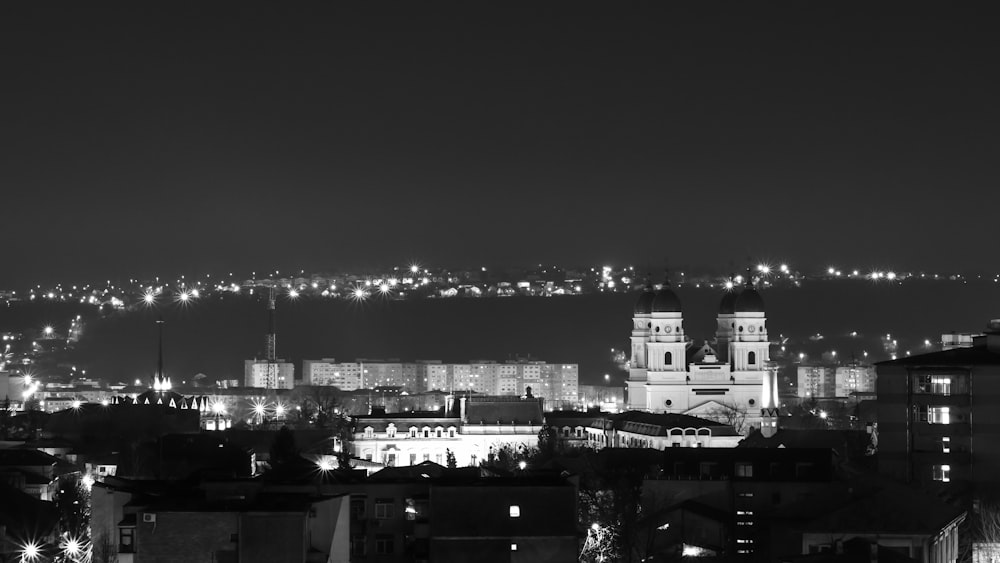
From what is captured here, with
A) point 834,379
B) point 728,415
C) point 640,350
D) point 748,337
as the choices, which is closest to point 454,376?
point 834,379

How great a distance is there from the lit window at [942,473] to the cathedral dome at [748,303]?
5071cm

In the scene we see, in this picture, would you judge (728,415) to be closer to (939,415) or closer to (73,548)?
(939,415)

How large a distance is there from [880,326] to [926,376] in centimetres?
14295

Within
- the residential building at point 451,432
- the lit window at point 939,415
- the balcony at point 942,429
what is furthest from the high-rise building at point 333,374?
the lit window at point 939,415

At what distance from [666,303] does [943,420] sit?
49.2 meters

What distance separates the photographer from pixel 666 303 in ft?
299

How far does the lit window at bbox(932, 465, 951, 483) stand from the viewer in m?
41.7

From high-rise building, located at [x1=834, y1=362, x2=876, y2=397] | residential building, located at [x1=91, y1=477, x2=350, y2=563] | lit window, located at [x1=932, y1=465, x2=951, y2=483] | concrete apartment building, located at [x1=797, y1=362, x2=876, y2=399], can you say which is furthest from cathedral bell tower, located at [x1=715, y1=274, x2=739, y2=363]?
residential building, located at [x1=91, y1=477, x2=350, y2=563]

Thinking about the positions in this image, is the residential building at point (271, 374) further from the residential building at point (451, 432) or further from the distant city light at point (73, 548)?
the distant city light at point (73, 548)

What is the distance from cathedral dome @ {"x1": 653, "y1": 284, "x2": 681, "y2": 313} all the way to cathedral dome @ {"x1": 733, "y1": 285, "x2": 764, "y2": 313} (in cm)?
291

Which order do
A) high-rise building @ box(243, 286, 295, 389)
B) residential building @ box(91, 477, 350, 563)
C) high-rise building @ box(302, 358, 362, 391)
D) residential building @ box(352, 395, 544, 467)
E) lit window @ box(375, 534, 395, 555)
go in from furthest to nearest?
high-rise building @ box(302, 358, 362, 391)
high-rise building @ box(243, 286, 295, 389)
residential building @ box(352, 395, 544, 467)
lit window @ box(375, 534, 395, 555)
residential building @ box(91, 477, 350, 563)

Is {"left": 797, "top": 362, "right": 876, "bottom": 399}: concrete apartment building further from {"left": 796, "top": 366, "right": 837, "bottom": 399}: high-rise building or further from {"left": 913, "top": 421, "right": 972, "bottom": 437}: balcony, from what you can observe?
{"left": 913, "top": 421, "right": 972, "bottom": 437}: balcony

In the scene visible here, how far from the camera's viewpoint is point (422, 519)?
Result: 3284 cm

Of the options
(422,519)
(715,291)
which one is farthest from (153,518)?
(715,291)
